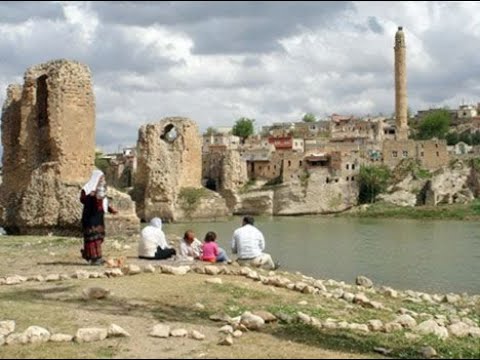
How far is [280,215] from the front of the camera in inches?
3115

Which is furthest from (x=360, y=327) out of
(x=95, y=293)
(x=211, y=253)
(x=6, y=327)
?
(x=211, y=253)

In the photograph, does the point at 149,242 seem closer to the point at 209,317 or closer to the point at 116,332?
the point at 209,317

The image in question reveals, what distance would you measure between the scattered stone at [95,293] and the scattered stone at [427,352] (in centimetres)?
470

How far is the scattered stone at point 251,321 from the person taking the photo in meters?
9.37

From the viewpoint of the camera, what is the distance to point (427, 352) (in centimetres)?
870

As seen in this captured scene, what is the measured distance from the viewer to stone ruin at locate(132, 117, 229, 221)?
66.1 metres

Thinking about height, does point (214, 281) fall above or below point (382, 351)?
above

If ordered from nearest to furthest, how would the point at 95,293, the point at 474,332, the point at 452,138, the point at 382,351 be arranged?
the point at 382,351, the point at 474,332, the point at 95,293, the point at 452,138

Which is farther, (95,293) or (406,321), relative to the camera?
(95,293)

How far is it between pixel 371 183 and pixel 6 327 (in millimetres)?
73098

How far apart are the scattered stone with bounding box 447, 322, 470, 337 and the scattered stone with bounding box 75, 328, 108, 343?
4811 millimetres

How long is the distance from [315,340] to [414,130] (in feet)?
366

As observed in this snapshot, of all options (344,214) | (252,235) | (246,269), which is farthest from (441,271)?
(344,214)

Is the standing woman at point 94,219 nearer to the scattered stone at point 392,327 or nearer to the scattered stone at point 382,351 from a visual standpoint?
the scattered stone at point 392,327
